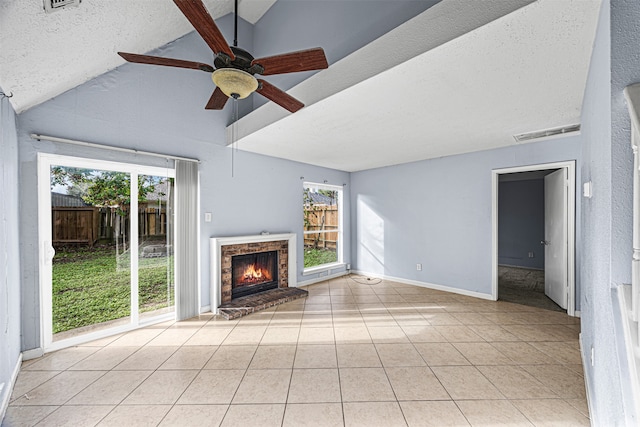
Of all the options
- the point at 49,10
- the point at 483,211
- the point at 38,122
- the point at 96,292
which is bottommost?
the point at 96,292

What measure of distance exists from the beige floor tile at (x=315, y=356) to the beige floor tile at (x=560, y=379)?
1.67 metres

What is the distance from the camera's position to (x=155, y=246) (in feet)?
11.0

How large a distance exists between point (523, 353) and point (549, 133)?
8.57 feet

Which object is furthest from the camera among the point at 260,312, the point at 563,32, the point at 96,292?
the point at 260,312

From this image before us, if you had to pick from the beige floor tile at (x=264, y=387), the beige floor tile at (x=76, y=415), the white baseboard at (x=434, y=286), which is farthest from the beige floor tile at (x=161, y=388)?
the white baseboard at (x=434, y=286)

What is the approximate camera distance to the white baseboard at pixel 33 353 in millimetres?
2457

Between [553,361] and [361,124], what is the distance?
9.60 ft

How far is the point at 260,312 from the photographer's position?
367cm

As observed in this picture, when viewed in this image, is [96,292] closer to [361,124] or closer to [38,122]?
[38,122]

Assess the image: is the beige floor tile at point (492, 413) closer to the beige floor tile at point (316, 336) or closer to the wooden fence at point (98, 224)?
the beige floor tile at point (316, 336)

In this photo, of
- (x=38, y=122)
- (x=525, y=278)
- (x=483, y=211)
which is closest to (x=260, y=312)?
(x=38, y=122)

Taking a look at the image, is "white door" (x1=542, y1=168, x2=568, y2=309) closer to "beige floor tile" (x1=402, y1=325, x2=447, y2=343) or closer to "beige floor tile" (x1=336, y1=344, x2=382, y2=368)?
"beige floor tile" (x1=402, y1=325, x2=447, y2=343)

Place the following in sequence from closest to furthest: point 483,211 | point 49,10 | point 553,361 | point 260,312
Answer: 1. point 49,10
2. point 553,361
3. point 260,312
4. point 483,211

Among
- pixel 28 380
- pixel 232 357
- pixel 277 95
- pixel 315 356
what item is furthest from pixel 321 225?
pixel 28 380
